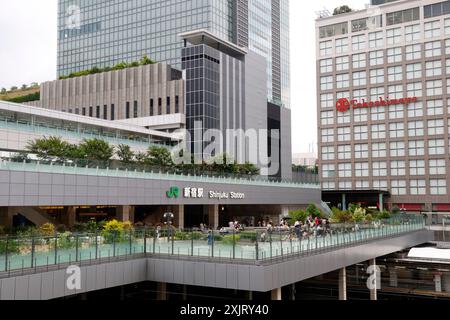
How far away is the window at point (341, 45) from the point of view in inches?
3489

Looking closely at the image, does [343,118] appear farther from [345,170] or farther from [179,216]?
[179,216]

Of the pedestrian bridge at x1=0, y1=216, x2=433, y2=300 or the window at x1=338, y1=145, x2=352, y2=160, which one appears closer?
the pedestrian bridge at x1=0, y1=216, x2=433, y2=300

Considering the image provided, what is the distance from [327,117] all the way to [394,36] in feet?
56.2

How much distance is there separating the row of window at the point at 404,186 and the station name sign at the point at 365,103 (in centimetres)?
1259

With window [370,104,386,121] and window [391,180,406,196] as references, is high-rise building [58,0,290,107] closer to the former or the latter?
window [370,104,386,121]

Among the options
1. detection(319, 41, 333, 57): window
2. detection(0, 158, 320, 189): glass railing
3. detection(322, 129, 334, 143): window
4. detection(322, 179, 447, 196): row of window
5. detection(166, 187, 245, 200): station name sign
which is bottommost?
detection(166, 187, 245, 200): station name sign

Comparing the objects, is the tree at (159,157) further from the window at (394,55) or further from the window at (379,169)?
the window at (394,55)

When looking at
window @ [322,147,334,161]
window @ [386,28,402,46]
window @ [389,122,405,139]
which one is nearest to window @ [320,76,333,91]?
window @ [322,147,334,161]

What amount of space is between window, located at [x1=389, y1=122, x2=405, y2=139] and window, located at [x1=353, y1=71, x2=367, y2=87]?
8.64 metres

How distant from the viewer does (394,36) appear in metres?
84.7

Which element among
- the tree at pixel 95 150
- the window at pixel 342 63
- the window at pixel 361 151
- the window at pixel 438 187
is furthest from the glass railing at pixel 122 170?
the window at pixel 342 63

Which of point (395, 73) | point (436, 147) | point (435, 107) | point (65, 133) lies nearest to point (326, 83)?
point (395, 73)

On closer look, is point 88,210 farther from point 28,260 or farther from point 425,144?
point 425,144

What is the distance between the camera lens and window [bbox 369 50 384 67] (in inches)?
3364
